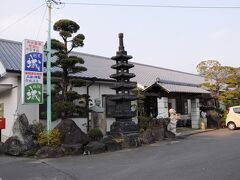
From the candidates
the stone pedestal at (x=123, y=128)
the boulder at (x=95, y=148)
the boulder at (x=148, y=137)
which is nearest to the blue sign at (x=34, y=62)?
the boulder at (x=95, y=148)

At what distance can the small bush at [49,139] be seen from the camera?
1197 cm

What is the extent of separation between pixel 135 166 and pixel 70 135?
4.26 m

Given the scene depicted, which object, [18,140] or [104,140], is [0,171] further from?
[104,140]

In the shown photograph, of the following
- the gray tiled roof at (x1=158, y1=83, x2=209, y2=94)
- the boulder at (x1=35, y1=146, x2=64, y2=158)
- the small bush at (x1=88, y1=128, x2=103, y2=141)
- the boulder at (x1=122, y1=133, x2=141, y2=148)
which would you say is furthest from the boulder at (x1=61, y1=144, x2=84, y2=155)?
the gray tiled roof at (x1=158, y1=83, x2=209, y2=94)

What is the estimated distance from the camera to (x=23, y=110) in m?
14.6

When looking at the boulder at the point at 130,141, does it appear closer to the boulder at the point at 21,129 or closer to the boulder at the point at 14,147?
the boulder at the point at 21,129

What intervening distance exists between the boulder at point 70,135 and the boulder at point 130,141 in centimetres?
182

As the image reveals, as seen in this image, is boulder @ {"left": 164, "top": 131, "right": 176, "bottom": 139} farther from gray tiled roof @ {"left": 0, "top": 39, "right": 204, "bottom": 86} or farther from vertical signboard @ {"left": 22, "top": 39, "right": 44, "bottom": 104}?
vertical signboard @ {"left": 22, "top": 39, "right": 44, "bottom": 104}

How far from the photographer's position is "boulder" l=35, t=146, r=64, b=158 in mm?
11328

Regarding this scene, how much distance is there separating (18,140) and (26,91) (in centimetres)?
207

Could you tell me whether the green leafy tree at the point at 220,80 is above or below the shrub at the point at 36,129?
above

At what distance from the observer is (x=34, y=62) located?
12141mm

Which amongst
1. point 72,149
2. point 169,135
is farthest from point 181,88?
point 72,149

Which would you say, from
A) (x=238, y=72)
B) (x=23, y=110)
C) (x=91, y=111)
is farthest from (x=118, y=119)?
(x=238, y=72)
